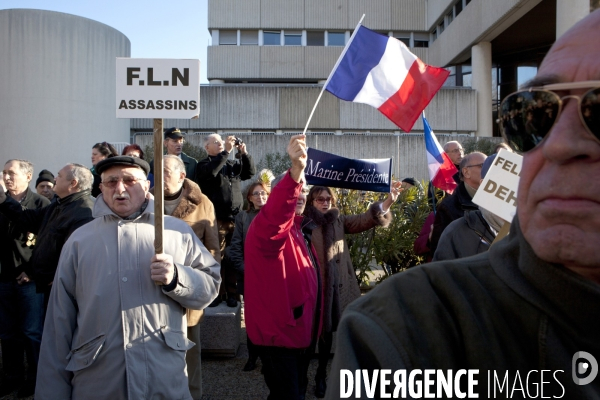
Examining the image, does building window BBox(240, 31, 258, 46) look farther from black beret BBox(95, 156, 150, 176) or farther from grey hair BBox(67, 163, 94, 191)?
black beret BBox(95, 156, 150, 176)

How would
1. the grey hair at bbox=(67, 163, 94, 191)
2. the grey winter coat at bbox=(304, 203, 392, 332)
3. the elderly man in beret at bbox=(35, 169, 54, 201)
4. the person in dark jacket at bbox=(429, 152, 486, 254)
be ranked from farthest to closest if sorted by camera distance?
1. the elderly man in beret at bbox=(35, 169, 54, 201)
2. the grey winter coat at bbox=(304, 203, 392, 332)
3. the grey hair at bbox=(67, 163, 94, 191)
4. the person in dark jacket at bbox=(429, 152, 486, 254)

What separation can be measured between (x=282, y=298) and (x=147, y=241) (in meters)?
1.22

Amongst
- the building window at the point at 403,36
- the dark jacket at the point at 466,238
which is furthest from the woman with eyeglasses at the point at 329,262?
the building window at the point at 403,36

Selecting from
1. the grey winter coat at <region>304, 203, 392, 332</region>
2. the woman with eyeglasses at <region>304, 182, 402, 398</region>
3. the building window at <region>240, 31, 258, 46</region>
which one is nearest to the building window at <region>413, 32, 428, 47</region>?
the building window at <region>240, 31, 258, 46</region>

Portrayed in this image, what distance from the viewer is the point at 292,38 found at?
37.4 meters

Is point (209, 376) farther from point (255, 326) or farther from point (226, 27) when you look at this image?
point (226, 27)

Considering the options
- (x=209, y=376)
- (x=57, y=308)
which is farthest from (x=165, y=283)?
(x=209, y=376)

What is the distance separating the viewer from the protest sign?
18.3 feet

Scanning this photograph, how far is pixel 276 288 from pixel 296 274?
0.21 m

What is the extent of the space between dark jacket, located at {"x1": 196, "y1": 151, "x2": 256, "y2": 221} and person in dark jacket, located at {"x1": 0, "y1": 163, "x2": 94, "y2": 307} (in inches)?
77.7

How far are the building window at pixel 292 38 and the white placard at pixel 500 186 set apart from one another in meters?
35.9

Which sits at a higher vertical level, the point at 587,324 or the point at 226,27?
the point at 226,27

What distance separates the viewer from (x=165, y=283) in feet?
10.6

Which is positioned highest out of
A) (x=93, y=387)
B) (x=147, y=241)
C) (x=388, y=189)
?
(x=388, y=189)
